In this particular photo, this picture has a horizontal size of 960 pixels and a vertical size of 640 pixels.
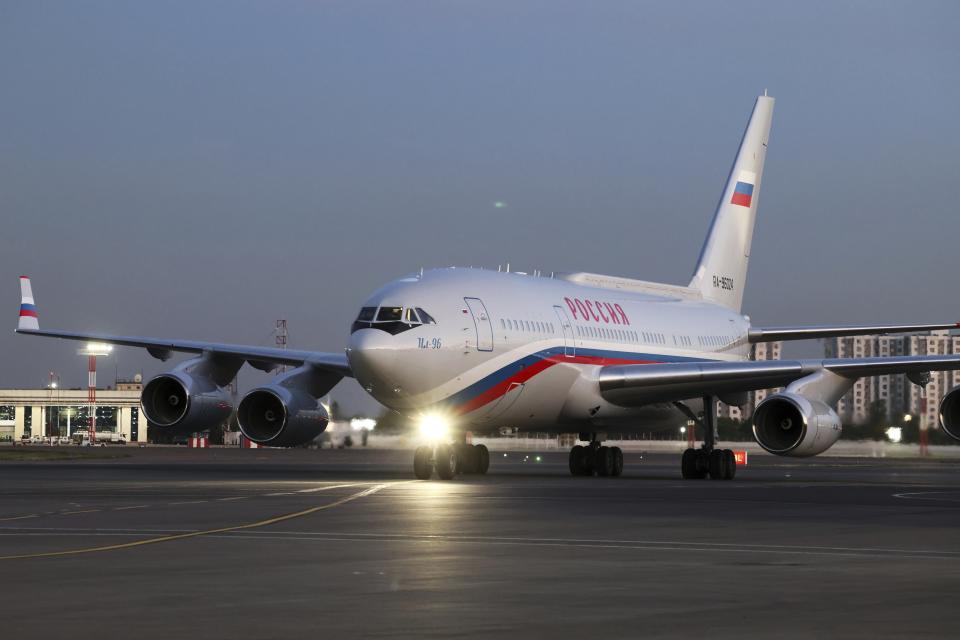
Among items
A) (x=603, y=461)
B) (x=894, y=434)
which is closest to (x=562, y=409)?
(x=603, y=461)

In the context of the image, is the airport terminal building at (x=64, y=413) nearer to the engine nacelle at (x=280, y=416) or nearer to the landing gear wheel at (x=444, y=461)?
the engine nacelle at (x=280, y=416)

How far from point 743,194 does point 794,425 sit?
708 inches

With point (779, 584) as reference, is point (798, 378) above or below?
above

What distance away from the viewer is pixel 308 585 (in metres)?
11.8

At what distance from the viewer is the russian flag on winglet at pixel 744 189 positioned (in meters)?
51.4

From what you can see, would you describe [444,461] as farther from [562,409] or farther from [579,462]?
[579,462]

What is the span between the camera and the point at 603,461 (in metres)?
39.7

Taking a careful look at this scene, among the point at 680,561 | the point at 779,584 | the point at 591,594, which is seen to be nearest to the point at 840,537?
the point at 680,561

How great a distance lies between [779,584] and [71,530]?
891cm

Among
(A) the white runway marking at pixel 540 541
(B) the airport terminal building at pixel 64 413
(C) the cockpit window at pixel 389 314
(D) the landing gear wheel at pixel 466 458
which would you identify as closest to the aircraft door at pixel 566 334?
(D) the landing gear wheel at pixel 466 458

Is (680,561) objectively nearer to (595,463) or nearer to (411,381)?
(411,381)

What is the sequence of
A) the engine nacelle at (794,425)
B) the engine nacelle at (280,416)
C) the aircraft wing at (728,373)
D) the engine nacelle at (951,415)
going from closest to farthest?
the engine nacelle at (794,425) → the engine nacelle at (951,415) → the aircraft wing at (728,373) → the engine nacelle at (280,416)

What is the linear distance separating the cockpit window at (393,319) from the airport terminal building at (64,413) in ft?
408

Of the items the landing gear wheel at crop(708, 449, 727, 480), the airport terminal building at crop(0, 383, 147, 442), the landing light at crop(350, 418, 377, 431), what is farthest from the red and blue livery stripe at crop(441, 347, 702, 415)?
the airport terminal building at crop(0, 383, 147, 442)
